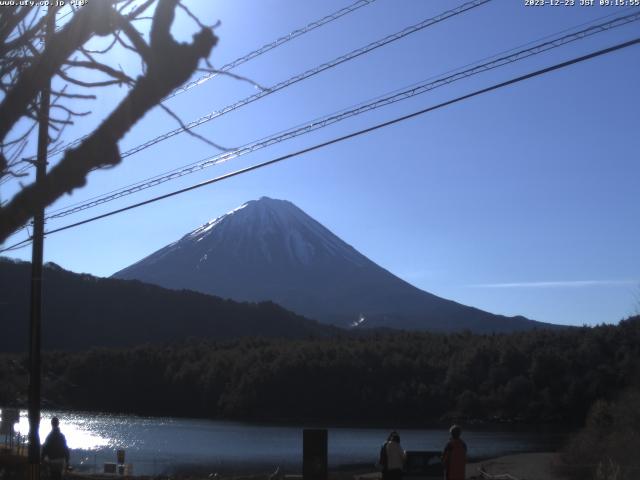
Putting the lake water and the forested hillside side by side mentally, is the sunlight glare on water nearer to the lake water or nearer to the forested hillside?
the lake water

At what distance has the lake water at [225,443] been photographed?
42.2 m

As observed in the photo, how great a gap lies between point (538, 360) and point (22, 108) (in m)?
66.6

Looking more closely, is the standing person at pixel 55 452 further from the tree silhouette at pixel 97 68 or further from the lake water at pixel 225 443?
the lake water at pixel 225 443

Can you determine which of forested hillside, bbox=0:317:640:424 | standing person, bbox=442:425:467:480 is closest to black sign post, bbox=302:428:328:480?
standing person, bbox=442:425:467:480

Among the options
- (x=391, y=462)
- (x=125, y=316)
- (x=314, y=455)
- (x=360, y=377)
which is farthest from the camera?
(x=125, y=316)

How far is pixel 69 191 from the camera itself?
4391 millimetres

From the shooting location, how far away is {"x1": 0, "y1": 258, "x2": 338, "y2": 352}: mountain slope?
102312mm

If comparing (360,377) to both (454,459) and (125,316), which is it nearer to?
(125,316)

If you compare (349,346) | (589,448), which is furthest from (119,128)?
(349,346)

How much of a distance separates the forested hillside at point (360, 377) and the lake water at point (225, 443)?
4098 mm

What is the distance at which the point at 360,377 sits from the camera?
80.5 meters

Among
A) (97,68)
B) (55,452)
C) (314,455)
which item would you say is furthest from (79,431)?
(97,68)

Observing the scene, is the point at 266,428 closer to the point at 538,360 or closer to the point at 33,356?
the point at 538,360

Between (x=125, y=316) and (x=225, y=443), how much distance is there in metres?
61.4
